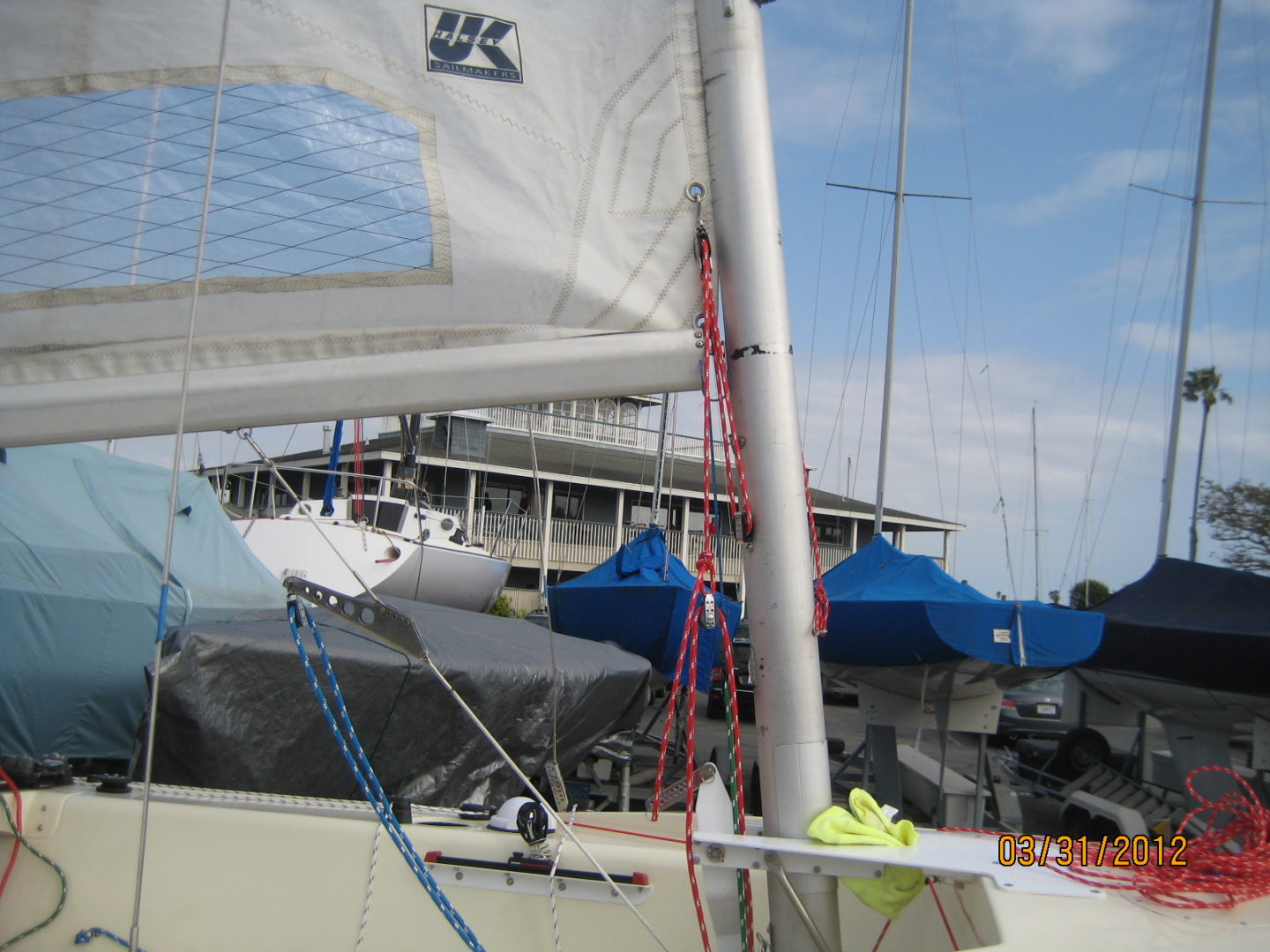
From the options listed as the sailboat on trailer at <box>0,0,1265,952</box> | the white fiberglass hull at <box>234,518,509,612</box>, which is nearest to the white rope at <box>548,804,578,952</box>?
the sailboat on trailer at <box>0,0,1265,952</box>

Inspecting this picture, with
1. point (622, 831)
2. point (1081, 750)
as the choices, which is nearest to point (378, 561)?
point (1081, 750)

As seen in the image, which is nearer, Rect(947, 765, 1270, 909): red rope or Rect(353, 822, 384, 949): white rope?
Rect(947, 765, 1270, 909): red rope

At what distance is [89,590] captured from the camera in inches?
239

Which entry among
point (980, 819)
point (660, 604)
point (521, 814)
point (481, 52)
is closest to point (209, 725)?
point (521, 814)

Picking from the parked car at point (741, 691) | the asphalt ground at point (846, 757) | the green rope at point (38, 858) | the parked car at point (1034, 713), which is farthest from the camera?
the parked car at point (741, 691)

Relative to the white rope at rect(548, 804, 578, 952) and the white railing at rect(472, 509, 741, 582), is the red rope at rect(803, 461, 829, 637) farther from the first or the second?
the white railing at rect(472, 509, 741, 582)

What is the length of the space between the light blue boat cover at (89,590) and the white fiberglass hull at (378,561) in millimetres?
2287

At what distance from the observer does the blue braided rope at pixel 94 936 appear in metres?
2.97

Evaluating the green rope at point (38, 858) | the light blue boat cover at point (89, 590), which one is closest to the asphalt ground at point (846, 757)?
the green rope at point (38, 858)

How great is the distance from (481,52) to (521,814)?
7.23ft

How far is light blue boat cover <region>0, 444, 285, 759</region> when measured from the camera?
541 cm

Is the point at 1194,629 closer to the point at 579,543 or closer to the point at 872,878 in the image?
the point at 872,878

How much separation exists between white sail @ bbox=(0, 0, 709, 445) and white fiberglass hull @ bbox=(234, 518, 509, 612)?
310 inches

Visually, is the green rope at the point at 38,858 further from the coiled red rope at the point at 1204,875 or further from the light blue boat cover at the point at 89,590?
the coiled red rope at the point at 1204,875
